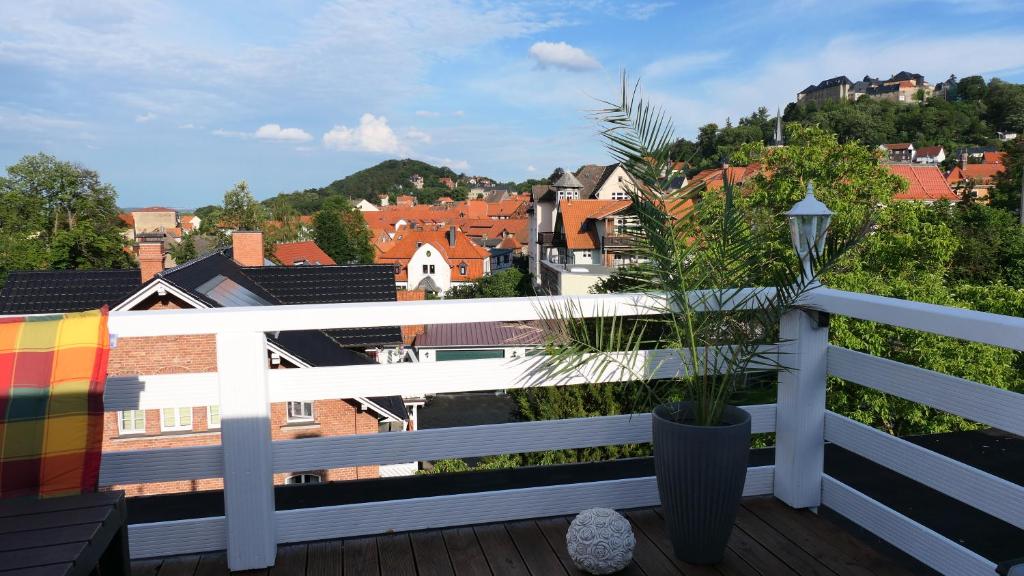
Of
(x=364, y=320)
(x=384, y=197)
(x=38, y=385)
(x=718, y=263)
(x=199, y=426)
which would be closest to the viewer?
(x=38, y=385)

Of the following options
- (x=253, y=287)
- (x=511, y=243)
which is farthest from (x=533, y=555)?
(x=511, y=243)

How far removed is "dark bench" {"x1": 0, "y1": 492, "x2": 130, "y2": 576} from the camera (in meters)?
1.30

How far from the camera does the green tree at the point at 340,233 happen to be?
62.4 m

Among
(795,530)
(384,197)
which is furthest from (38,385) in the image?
(384,197)

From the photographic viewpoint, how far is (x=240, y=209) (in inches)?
1956

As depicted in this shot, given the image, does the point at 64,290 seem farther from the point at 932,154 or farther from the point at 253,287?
the point at 932,154

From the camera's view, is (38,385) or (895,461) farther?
(895,461)

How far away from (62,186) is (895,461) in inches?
1850

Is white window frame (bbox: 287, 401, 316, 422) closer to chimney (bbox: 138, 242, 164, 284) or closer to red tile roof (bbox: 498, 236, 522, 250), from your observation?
chimney (bbox: 138, 242, 164, 284)

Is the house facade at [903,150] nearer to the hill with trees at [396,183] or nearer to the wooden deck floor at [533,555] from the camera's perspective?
the wooden deck floor at [533,555]

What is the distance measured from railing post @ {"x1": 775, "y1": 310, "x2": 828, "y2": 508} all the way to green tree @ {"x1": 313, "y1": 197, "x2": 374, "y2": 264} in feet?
202

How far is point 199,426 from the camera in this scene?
40.9 feet

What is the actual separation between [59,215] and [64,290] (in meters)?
26.7

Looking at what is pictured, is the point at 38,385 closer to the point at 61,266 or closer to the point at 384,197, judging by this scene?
the point at 61,266
